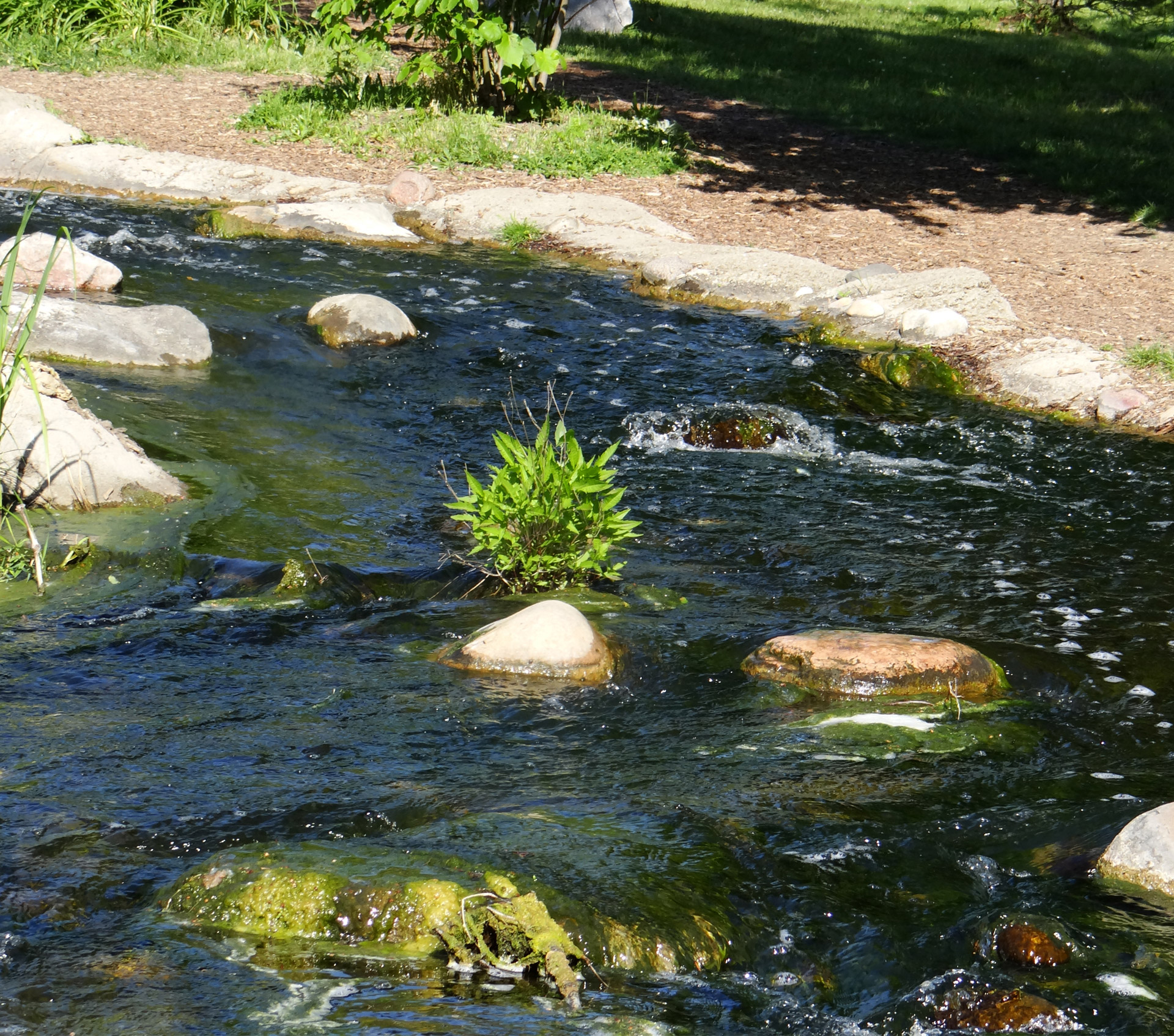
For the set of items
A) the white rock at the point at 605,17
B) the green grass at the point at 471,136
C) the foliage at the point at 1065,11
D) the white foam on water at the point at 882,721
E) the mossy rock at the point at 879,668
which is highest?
the foliage at the point at 1065,11

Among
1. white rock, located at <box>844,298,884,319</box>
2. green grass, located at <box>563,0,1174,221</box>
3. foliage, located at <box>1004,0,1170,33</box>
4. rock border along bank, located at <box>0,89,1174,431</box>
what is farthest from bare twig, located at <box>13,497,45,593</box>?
foliage, located at <box>1004,0,1170,33</box>

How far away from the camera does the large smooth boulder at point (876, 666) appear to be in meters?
4.63

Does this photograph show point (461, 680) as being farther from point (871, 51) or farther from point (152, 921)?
point (871, 51)

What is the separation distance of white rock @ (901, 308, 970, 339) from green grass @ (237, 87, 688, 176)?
4.81 m

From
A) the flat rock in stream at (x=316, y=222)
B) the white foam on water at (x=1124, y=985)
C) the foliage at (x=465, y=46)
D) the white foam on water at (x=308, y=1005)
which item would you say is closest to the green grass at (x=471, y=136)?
the foliage at (x=465, y=46)

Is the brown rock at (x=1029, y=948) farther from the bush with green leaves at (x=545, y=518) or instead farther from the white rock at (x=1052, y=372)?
the white rock at (x=1052, y=372)

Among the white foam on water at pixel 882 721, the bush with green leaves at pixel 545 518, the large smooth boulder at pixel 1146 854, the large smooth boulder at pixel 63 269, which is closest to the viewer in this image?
the large smooth boulder at pixel 1146 854

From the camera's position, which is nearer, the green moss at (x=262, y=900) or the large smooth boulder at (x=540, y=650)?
the green moss at (x=262, y=900)

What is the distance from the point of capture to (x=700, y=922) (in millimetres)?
3139

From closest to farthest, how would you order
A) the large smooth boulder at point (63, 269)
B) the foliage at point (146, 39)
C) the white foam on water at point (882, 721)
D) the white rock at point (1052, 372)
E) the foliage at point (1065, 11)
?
the white foam on water at point (882, 721)
the white rock at point (1052, 372)
the large smooth boulder at point (63, 269)
the foliage at point (146, 39)
the foliage at point (1065, 11)

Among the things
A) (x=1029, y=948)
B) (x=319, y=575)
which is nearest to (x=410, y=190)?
(x=319, y=575)

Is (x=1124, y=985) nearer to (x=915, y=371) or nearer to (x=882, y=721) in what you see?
(x=882, y=721)

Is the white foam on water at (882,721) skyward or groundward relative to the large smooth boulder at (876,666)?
groundward

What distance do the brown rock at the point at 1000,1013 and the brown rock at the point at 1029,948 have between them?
6.9 inches
